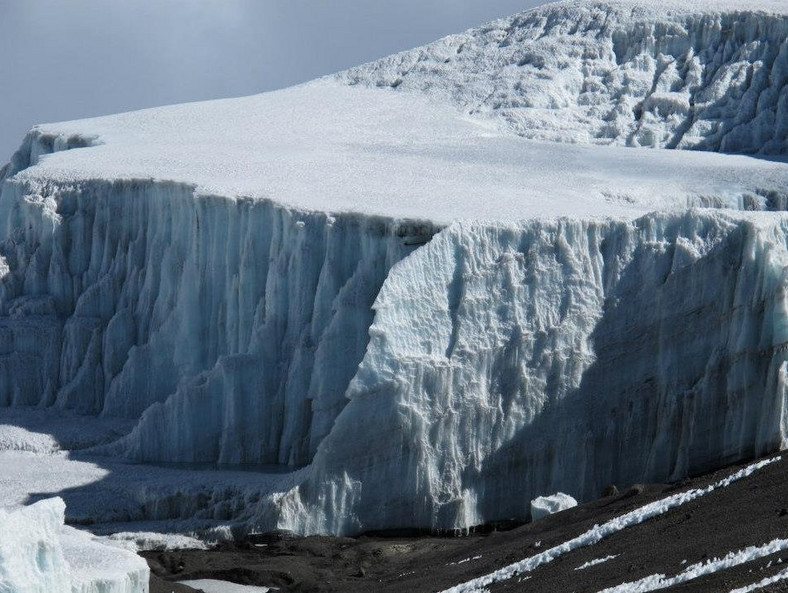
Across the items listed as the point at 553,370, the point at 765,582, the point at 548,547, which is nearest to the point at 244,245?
the point at 553,370

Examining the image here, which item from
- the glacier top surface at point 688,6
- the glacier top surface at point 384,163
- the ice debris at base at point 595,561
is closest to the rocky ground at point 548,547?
the ice debris at base at point 595,561

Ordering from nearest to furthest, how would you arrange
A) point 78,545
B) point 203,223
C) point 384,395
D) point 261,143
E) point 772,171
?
point 78,545, point 384,395, point 203,223, point 772,171, point 261,143

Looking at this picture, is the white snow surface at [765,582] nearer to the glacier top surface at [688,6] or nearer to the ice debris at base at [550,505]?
the ice debris at base at [550,505]

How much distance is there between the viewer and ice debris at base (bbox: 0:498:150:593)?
24.6 metres

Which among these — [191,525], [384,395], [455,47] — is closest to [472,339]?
[384,395]

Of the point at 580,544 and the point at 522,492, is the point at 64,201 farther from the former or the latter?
the point at 580,544

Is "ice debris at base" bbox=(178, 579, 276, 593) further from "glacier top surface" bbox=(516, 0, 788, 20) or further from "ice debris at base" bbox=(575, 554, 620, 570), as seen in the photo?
"glacier top surface" bbox=(516, 0, 788, 20)

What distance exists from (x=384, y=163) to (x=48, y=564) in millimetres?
21176

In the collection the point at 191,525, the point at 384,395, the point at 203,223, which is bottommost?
the point at 191,525

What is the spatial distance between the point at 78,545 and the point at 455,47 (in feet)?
100

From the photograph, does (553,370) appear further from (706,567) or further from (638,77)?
(638,77)

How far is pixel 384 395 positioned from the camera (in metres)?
35.6

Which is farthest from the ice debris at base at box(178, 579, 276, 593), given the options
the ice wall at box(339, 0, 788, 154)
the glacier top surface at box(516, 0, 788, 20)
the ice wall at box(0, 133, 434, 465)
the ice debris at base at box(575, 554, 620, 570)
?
the glacier top surface at box(516, 0, 788, 20)

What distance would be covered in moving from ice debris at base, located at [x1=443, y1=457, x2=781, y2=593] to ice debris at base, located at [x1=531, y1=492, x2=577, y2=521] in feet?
11.8
